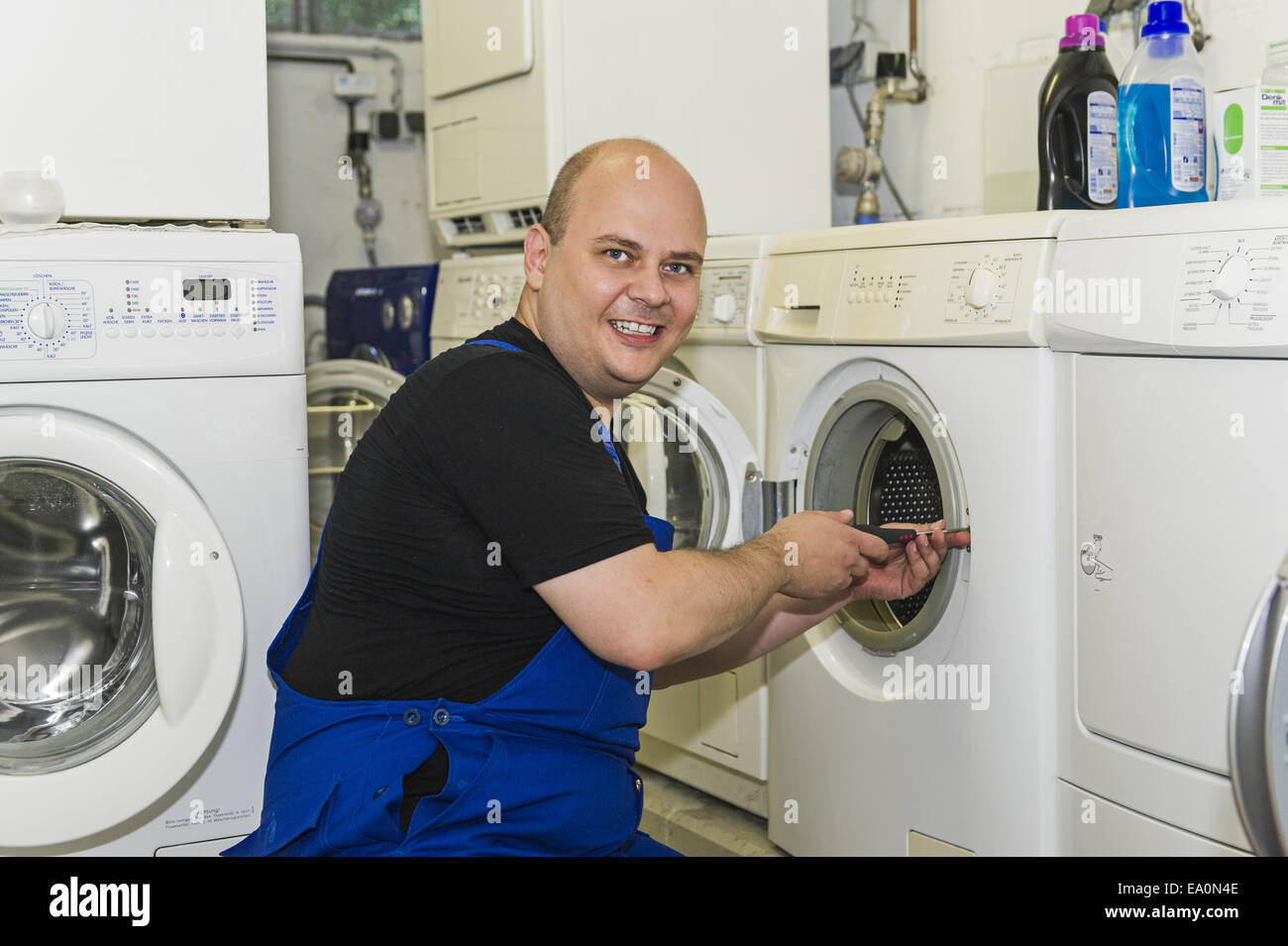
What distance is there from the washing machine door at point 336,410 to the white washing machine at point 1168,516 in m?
1.66

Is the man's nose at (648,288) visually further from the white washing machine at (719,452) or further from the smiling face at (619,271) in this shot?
the white washing machine at (719,452)

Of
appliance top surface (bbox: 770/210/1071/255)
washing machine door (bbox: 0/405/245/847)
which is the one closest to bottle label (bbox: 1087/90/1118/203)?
appliance top surface (bbox: 770/210/1071/255)

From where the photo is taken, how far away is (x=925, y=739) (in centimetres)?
170

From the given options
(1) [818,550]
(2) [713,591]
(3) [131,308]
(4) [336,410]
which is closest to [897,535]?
(1) [818,550]

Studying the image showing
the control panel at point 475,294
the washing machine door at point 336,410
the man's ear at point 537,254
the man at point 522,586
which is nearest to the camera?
the man at point 522,586

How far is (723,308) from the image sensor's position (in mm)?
2111

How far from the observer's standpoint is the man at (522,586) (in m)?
1.21

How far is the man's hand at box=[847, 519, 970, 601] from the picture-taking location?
1615 mm

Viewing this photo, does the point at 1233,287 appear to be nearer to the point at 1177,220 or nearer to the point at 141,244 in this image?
the point at 1177,220

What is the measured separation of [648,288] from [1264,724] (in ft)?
2.52

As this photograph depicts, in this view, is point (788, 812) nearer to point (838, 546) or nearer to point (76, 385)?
point (838, 546)
